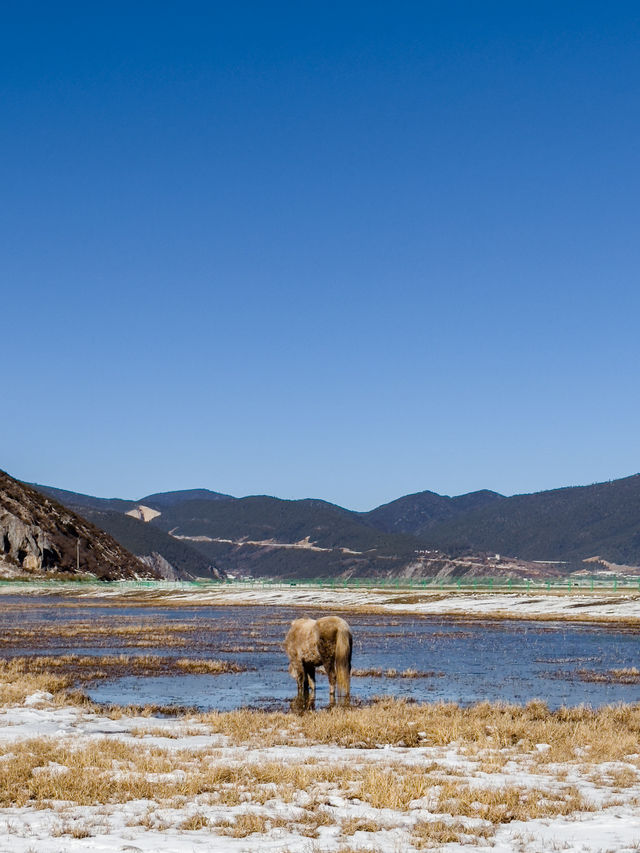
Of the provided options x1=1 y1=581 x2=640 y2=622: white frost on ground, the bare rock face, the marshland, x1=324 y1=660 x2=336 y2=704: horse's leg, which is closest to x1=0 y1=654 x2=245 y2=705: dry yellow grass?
the marshland

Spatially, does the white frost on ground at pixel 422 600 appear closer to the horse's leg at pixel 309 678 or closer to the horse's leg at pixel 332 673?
the horse's leg at pixel 309 678

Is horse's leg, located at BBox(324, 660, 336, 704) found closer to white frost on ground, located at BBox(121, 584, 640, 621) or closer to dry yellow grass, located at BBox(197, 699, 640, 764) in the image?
dry yellow grass, located at BBox(197, 699, 640, 764)

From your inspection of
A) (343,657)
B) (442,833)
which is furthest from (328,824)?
(343,657)

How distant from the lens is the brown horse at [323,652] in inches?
816

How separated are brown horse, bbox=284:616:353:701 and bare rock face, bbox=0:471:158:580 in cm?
13852

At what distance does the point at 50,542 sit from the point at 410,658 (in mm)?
138208

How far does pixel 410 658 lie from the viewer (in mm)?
35344

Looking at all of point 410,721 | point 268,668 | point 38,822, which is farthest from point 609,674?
point 38,822

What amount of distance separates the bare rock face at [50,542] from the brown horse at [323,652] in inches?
5453

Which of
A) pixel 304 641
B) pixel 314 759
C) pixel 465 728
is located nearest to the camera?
pixel 314 759

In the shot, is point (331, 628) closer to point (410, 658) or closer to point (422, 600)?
point (410, 658)

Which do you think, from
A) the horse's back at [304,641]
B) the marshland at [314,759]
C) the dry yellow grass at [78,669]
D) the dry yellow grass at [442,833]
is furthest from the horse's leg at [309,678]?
the dry yellow grass at [442,833]

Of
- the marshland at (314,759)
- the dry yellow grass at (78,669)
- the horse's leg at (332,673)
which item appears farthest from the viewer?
the dry yellow grass at (78,669)

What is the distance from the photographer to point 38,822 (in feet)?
36.0
